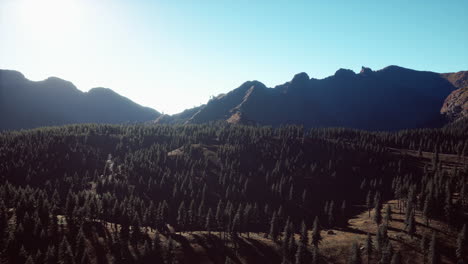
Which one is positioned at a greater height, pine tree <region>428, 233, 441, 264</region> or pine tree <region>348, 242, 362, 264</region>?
pine tree <region>428, 233, 441, 264</region>

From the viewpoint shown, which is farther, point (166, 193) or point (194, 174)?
point (194, 174)

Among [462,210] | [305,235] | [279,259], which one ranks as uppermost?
[462,210]

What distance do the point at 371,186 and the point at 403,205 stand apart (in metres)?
46.8

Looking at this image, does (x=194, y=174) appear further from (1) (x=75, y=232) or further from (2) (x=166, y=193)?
(1) (x=75, y=232)

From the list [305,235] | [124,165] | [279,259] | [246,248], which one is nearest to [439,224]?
[305,235]

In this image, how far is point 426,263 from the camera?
8700cm

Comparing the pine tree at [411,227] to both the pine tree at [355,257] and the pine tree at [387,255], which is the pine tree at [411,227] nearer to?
the pine tree at [387,255]

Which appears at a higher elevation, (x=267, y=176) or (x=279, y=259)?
(x=267, y=176)

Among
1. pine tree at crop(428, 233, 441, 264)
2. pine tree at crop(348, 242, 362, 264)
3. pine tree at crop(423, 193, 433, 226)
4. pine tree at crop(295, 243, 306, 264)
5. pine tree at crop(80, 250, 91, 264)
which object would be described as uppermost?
pine tree at crop(423, 193, 433, 226)

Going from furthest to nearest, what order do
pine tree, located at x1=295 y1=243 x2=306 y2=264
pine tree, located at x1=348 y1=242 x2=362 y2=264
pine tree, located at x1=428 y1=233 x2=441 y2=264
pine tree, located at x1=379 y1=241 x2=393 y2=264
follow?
1. pine tree, located at x1=295 y1=243 x2=306 y2=264
2. pine tree, located at x1=348 y1=242 x2=362 y2=264
3. pine tree, located at x1=379 y1=241 x2=393 y2=264
4. pine tree, located at x1=428 y1=233 x2=441 y2=264

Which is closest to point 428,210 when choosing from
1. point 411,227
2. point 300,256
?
point 411,227

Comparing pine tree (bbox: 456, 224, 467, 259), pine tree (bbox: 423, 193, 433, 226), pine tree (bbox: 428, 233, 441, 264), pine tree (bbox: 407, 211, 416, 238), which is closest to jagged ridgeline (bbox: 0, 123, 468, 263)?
pine tree (bbox: 423, 193, 433, 226)

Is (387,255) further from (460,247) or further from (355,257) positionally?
(460,247)

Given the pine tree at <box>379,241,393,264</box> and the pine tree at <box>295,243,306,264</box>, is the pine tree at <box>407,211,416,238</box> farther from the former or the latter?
the pine tree at <box>295,243,306,264</box>
